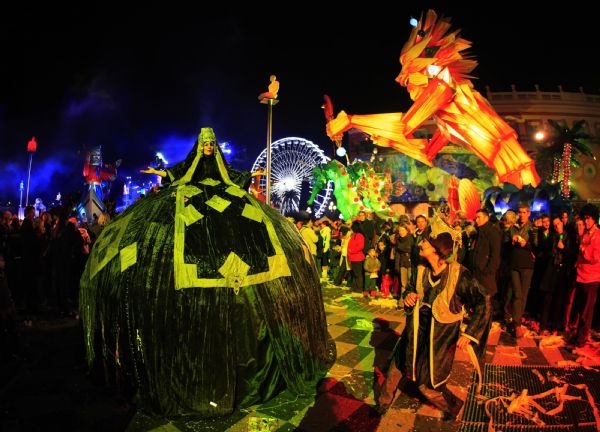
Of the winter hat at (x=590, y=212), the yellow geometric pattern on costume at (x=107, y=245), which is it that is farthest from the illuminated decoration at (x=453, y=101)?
the yellow geometric pattern on costume at (x=107, y=245)

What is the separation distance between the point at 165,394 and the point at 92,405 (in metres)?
0.86

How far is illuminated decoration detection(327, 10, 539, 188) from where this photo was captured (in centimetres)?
1205

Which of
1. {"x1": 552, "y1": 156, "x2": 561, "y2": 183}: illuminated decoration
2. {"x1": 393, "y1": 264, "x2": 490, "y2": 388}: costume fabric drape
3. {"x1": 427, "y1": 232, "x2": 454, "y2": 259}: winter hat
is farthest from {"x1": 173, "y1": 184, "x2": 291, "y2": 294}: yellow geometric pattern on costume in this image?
{"x1": 552, "y1": 156, "x2": 561, "y2": 183}: illuminated decoration

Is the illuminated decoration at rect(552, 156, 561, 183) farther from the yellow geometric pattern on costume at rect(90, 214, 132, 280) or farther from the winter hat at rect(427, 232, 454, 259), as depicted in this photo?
the yellow geometric pattern on costume at rect(90, 214, 132, 280)

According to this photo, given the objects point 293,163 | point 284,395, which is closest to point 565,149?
point 293,163

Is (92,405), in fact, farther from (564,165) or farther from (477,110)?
(564,165)

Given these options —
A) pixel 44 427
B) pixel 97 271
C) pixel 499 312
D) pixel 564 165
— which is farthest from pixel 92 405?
pixel 564 165

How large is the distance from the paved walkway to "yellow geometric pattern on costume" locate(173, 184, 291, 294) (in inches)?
48.9

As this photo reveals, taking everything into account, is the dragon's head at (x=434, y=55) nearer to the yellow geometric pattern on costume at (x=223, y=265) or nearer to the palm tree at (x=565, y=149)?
the yellow geometric pattern on costume at (x=223, y=265)

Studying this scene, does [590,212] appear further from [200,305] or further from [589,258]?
[200,305]

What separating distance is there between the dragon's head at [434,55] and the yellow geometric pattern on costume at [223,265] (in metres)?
10.4

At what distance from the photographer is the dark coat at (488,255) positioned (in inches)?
248

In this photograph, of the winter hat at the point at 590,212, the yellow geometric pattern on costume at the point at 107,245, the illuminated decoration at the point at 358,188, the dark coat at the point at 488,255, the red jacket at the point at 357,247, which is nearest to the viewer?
the yellow geometric pattern on costume at the point at 107,245

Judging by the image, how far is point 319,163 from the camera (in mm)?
31531
